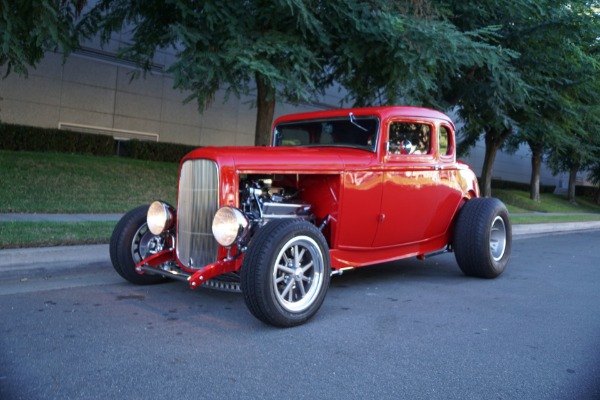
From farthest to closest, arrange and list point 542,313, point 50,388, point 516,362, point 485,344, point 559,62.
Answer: point 559,62
point 542,313
point 485,344
point 516,362
point 50,388

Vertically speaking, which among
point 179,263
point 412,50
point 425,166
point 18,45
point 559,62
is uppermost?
point 559,62

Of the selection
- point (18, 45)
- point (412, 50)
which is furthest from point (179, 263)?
point (412, 50)

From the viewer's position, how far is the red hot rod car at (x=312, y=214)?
445cm

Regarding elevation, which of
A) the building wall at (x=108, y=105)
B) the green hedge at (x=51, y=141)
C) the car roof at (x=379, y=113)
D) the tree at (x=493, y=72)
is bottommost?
the green hedge at (x=51, y=141)

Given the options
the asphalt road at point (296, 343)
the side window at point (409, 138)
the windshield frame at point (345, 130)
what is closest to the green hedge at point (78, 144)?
the asphalt road at point (296, 343)

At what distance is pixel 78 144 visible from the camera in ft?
47.3

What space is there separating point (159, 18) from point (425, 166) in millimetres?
7726

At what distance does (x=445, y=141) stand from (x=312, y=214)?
234 centimetres

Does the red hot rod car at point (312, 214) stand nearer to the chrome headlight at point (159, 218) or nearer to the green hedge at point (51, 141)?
the chrome headlight at point (159, 218)

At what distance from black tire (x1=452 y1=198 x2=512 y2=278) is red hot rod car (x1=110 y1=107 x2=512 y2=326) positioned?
16 mm

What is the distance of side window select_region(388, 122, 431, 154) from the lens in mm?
5965

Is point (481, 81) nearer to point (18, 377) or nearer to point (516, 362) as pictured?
point (516, 362)

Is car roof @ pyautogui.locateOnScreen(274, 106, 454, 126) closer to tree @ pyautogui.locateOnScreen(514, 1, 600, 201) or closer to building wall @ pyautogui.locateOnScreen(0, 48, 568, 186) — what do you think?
building wall @ pyautogui.locateOnScreen(0, 48, 568, 186)

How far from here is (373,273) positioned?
706 centimetres
